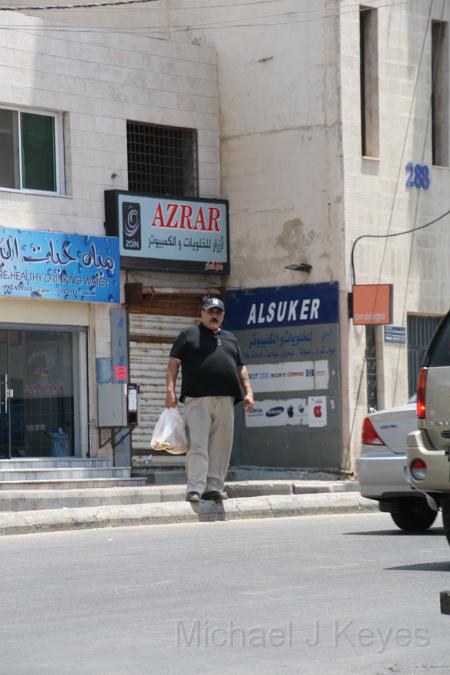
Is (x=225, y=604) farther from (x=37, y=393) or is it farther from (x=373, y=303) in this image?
(x=373, y=303)

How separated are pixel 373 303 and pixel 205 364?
394 inches

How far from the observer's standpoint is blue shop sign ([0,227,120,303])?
23016mm

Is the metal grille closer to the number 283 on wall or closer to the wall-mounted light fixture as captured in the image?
the wall-mounted light fixture

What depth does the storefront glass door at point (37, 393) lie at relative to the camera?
931 inches

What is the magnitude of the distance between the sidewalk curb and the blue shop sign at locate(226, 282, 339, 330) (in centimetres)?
816

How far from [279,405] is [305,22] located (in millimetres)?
6382

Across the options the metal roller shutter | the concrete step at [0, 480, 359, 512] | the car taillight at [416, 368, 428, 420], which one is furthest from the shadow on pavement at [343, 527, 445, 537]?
the metal roller shutter

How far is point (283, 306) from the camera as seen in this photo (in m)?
25.8

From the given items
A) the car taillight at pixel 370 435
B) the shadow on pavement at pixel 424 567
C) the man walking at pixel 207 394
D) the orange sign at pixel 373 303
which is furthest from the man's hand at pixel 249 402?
the orange sign at pixel 373 303

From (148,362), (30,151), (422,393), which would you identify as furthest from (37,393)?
(422,393)

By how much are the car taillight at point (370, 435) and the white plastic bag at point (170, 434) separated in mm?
2174

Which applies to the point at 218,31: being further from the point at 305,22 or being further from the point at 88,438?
the point at 88,438

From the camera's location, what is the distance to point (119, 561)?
11055 millimetres

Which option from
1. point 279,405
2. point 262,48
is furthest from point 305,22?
point 279,405
